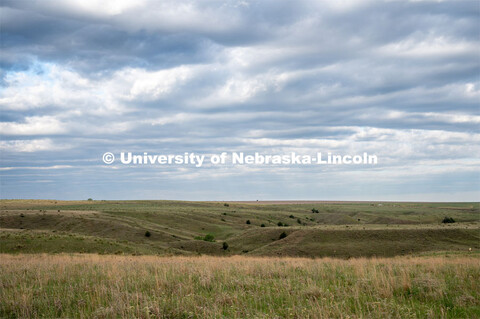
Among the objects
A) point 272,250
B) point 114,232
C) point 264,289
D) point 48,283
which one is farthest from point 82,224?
point 264,289

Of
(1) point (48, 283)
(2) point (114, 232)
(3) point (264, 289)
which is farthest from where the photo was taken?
(2) point (114, 232)

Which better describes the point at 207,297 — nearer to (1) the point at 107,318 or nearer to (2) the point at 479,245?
(1) the point at 107,318

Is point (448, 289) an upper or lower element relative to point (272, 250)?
upper

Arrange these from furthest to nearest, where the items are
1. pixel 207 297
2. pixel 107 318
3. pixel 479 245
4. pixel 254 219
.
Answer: pixel 254 219 < pixel 479 245 < pixel 207 297 < pixel 107 318

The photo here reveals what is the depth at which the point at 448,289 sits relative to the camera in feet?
38.2

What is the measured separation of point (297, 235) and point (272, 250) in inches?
246

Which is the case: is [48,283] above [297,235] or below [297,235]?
above

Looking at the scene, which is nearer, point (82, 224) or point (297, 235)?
point (297, 235)

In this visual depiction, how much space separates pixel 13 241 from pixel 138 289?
122ft

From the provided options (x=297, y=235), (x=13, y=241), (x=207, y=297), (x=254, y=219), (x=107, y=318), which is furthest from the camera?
(x=254, y=219)

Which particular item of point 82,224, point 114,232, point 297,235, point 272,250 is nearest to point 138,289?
point 272,250

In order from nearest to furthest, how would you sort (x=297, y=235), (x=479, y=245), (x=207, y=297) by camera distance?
(x=207, y=297) < (x=479, y=245) < (x=297, y=235)

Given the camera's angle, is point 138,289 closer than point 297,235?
Yes

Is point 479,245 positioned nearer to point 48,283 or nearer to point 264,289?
point 264,289
